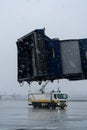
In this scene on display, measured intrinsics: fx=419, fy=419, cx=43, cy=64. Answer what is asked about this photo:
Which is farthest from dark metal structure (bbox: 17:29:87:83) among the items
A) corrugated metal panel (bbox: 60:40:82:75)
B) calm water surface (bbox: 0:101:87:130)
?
calm water surface (bbox: 0:101:87:130)

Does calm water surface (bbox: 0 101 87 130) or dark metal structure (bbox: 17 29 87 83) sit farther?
calm water surface (bbox: 0 101 87 130)

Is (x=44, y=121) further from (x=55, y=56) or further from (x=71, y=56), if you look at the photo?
(x=71, y=56)

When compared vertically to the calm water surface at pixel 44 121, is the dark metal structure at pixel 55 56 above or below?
above

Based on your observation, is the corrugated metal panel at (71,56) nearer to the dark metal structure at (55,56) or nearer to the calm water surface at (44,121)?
the dark metal structure at (55,56)

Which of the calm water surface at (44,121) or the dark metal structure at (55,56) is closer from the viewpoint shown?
the dark metal structure at (55,56)

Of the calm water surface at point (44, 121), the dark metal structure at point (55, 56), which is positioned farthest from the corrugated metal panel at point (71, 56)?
the calm water surface at point (44, 121)

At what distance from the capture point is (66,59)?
50.0 ft

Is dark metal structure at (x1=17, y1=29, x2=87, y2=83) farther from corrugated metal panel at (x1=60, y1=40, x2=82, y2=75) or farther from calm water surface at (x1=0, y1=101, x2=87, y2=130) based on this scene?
calm water surface at (x1=0, y1=101, x2=87, y2=130)

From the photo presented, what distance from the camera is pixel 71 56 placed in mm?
15117

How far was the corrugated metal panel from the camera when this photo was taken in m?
15.1

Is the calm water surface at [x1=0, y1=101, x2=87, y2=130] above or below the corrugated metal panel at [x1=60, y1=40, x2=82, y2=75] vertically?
below

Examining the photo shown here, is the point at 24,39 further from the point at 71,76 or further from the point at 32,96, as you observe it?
the point at 32,96

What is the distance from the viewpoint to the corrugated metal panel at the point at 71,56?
15.1 meters

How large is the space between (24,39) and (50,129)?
8.49 metres
